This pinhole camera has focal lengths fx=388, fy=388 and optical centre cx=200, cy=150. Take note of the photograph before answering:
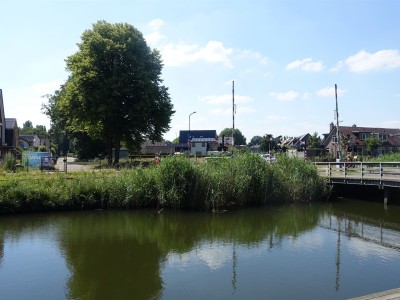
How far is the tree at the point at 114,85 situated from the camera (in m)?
40.4

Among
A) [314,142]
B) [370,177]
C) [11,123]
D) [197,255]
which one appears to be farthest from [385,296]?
[314,142]

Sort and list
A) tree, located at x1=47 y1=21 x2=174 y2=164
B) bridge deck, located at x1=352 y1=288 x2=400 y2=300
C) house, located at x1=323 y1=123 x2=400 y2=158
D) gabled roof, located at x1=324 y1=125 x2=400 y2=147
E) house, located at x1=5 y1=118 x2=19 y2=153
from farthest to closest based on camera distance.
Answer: gabled roof, located at x1=324 y1=125 x2=400 y2=147, house, located at x1=323 y1=123 x2=400 y2=158, house, located at x1=5 y1=118 x2=19 y2=153, tree, located at x1=47 y1=21 x2=174 y2=164, bridge deck, located at x1=352 y1=288 x2=400 y2=300

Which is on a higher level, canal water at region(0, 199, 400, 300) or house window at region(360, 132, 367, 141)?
house window at region(360, 132, 367, 141)

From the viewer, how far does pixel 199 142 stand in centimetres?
9781

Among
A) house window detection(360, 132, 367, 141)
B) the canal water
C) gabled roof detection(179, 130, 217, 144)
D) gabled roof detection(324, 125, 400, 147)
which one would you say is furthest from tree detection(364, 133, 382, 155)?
the canal water

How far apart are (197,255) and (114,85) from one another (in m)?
29.3

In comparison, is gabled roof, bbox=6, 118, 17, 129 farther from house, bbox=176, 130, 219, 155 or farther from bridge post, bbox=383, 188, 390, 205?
bridge post, bbox=383, 188, 390, 205

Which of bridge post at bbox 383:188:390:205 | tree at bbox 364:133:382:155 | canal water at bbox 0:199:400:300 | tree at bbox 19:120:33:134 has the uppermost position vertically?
tree at bbox 19:120:33:134

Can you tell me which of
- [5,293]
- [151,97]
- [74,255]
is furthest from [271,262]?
[151,97]

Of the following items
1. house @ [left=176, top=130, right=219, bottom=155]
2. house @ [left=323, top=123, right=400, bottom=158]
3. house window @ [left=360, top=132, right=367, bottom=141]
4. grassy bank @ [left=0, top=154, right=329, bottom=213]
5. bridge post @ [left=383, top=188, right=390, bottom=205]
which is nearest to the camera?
grassy bank @ [left=0, top=154, right=329, bottom=213]

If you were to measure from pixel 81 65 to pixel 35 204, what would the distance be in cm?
2308

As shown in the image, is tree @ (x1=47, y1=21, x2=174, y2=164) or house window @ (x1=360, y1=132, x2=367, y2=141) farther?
house window @ (x1=360, y1=132, x2=367, y2=141)

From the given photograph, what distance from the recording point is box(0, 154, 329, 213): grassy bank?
848 inches

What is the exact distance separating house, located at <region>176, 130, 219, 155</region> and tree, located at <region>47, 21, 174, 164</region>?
4951 centimetres
